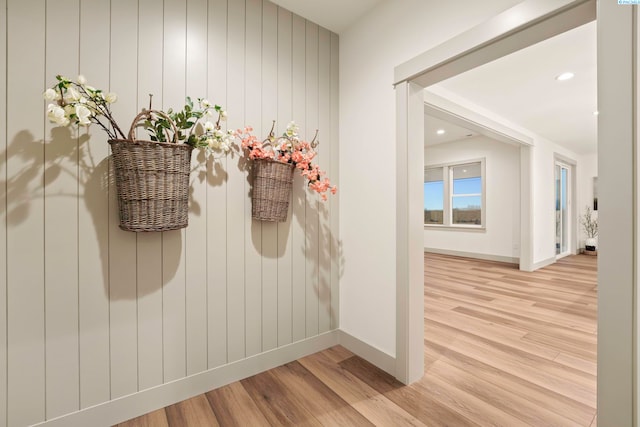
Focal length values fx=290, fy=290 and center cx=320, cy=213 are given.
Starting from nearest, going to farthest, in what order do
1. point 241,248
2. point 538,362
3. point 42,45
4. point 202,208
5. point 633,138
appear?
point 633,138 < point 42,45 < point 202,208 < point 241,248 < point 538,362

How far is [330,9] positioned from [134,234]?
77.4 inches

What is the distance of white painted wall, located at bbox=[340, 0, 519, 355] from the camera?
1.83 meters

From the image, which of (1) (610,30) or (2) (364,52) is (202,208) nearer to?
(2) (364,52)

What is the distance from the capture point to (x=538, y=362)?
2.08m

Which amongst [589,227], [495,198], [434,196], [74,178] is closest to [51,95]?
[74,178]

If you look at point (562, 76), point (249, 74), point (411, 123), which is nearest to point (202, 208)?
point (249, 74)

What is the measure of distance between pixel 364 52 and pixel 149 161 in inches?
65.6

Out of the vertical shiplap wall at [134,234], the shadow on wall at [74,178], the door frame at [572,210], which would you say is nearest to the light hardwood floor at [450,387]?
the vertical shiplap wall at [134,234]

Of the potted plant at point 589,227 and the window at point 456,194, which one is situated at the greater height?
the window at point 456,194

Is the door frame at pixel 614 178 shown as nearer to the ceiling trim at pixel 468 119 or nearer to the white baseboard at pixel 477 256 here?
the ceiling trim at pixel 468 119

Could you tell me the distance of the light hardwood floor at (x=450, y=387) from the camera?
1530 millimetres

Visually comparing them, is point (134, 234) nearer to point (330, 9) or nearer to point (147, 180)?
point (147, 180)

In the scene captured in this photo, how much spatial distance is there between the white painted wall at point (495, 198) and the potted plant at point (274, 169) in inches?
205

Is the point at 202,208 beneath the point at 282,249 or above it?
above
